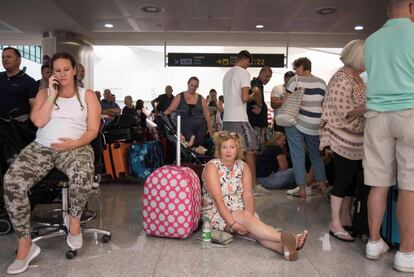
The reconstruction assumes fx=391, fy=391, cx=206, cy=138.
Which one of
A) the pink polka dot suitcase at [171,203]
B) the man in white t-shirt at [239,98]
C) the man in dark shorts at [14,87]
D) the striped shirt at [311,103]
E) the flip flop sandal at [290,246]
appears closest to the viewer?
the flip flop sandal at [290,246]

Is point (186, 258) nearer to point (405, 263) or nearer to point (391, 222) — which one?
point (405, 263)

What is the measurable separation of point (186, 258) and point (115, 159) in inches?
108

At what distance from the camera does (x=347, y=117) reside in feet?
9.46

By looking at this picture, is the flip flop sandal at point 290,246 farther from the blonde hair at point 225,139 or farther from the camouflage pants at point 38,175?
the camouflage pants at point 38,175

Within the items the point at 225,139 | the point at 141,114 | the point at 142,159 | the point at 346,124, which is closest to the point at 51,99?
the point at 225,139

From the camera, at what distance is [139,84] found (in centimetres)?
1434

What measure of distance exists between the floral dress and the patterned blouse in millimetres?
762

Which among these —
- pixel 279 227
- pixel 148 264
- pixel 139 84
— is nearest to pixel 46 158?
pixel 148 264

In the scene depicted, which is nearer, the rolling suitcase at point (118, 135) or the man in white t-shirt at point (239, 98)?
the man in white t-shirt at point (239, 98)

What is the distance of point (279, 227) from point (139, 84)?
39.0ft

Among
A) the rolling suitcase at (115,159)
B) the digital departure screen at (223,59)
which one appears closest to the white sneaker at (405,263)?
the rolling suitcase at (115,159)

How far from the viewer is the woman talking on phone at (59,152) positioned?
7.56ft

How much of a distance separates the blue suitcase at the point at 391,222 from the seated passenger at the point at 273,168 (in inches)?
82.1

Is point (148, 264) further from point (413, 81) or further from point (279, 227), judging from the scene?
point (413, 81)
